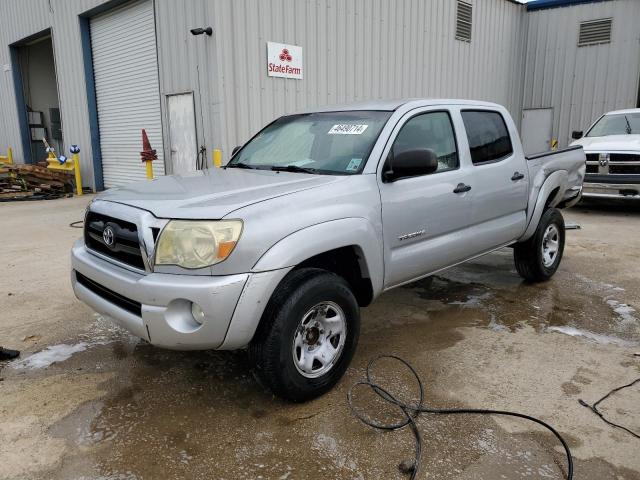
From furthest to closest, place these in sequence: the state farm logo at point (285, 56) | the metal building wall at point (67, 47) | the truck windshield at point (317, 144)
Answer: the metal building wall at point (67, 47), the state farm logo at point (285, 56), the truck windshield at point (317, 144)

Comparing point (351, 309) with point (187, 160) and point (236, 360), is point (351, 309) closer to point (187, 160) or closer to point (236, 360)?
point (236, 360)

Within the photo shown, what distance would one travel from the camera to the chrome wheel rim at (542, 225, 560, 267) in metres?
5.17

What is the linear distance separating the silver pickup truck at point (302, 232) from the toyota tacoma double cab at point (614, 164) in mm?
5529

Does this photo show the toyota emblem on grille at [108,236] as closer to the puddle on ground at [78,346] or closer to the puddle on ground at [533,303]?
the puddle on ground at [78,346]

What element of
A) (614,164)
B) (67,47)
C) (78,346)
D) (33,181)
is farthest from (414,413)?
(67,47)

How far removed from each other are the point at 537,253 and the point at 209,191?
3.40 meters

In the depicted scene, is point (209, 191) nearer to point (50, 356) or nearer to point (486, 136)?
point (50, 356)

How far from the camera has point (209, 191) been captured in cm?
304

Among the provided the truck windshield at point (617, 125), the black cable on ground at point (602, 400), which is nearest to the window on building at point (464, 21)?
the truck windshield at point (617, 125)

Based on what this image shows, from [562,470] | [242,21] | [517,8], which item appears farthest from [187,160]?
[517,8]

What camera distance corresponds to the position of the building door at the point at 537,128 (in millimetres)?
15852

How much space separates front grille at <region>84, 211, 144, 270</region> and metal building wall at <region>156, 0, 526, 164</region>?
6067 millimetres

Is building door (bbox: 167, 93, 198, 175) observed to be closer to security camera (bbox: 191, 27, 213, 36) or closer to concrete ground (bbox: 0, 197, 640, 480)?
security camera (bbox: 191, 27, 213, 36)

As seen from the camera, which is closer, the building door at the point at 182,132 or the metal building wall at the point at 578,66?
the building door at the point at 182,132
